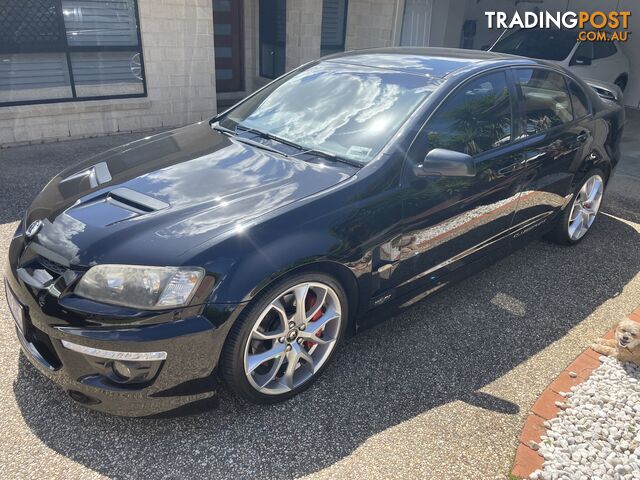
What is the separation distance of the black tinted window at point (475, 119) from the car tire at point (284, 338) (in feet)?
3.71

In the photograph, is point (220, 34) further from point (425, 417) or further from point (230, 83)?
point (425, 417)

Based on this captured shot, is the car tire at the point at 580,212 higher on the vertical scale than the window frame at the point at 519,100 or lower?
lower

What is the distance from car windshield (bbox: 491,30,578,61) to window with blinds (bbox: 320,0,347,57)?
9.85 feet

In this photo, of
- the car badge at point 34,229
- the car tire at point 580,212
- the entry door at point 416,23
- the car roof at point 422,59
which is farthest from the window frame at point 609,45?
the car badge at point 34,229

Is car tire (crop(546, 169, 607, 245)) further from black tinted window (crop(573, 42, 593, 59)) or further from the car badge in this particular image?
black tinted window (crop(573, 42, 593, 59))

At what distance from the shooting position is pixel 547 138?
3754 mm

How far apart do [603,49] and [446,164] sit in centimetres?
943

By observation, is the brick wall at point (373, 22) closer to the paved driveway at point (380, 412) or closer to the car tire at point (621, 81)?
the car tire at point (621, 81)

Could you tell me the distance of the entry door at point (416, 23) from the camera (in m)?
11.0

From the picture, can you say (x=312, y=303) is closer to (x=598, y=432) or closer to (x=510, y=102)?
(x=598, y=432)

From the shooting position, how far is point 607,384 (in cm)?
286

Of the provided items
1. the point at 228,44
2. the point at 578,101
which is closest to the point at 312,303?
the point at 578,101

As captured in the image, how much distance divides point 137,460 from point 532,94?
11.3 feet

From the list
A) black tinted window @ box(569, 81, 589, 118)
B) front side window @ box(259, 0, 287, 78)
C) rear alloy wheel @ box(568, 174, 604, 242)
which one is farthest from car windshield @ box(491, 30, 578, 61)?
black tinted window @ box(569, 81, 589, 118)
